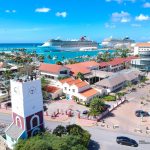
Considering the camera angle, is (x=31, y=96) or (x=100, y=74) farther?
(x=100, y=74)

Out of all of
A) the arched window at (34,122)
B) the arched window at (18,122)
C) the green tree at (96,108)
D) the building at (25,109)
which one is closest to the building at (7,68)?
the green tree at (96,108)

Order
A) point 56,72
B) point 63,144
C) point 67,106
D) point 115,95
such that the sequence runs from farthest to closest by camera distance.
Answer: point 56,72
point 115,95
point 67,106
point 63,144

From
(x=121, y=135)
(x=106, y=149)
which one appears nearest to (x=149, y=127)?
(x=121, y=135)

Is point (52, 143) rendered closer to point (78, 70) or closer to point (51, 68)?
point (51, 68)

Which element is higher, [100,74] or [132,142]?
[100,74]

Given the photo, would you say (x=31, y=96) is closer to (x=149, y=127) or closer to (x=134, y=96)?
(x=149, y=127)

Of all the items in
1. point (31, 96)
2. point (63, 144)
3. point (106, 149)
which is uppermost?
point (31, 96)

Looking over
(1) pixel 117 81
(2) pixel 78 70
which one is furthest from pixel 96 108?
(2) pixel 78 70
